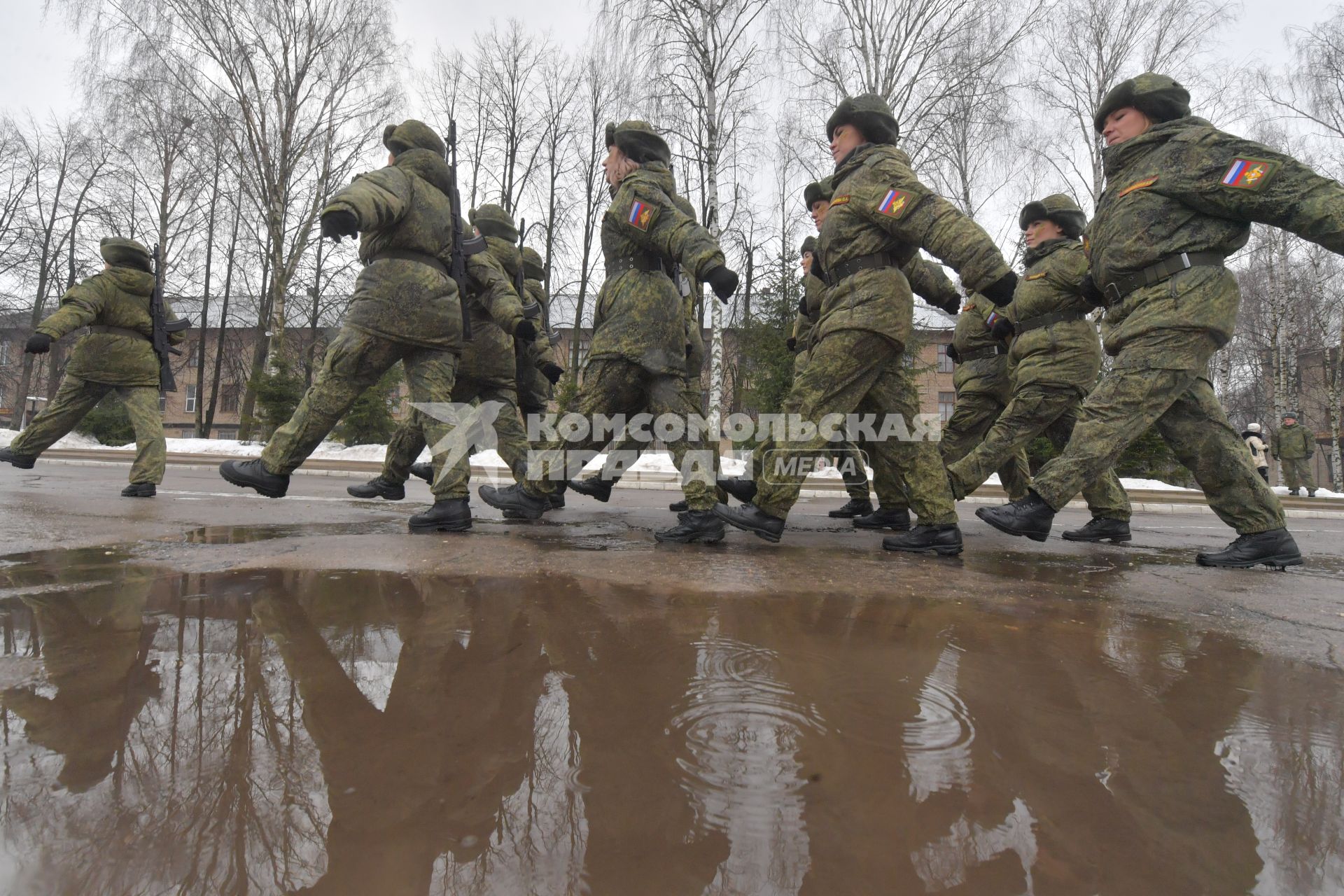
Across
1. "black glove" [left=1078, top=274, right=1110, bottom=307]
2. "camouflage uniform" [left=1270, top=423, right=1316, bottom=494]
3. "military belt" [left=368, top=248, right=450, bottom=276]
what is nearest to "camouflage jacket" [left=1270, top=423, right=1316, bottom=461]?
"camouflage uniform" [left=1270, top=423, right=1316, bottom=494]

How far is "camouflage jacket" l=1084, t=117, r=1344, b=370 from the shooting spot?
2.46 metres

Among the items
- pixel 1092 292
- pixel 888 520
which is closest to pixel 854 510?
pixel 888 520

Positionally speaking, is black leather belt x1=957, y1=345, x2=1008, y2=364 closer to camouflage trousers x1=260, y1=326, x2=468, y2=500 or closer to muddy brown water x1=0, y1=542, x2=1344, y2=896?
muddy brown water x1=0, y1=542, x2=1344, y2=896

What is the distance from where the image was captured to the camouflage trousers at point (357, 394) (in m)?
3.39

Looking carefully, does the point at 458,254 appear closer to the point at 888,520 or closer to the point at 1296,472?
the point at 888,520

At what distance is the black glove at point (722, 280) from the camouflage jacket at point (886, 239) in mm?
483

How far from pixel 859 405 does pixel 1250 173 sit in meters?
1.63

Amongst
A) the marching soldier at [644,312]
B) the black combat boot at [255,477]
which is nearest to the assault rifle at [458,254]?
the marching soldier at [644,312]

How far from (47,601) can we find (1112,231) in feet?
12.3

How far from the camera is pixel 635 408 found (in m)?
3.79

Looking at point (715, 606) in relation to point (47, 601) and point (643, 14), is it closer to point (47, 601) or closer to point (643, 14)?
point (47, 601)

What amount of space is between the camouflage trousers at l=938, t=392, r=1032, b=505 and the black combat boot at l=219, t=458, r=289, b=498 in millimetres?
3773

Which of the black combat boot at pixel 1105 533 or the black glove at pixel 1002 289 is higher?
the black glove at pixel 1002 289

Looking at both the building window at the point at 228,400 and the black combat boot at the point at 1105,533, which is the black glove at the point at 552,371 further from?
the building window at the point at 228,400
